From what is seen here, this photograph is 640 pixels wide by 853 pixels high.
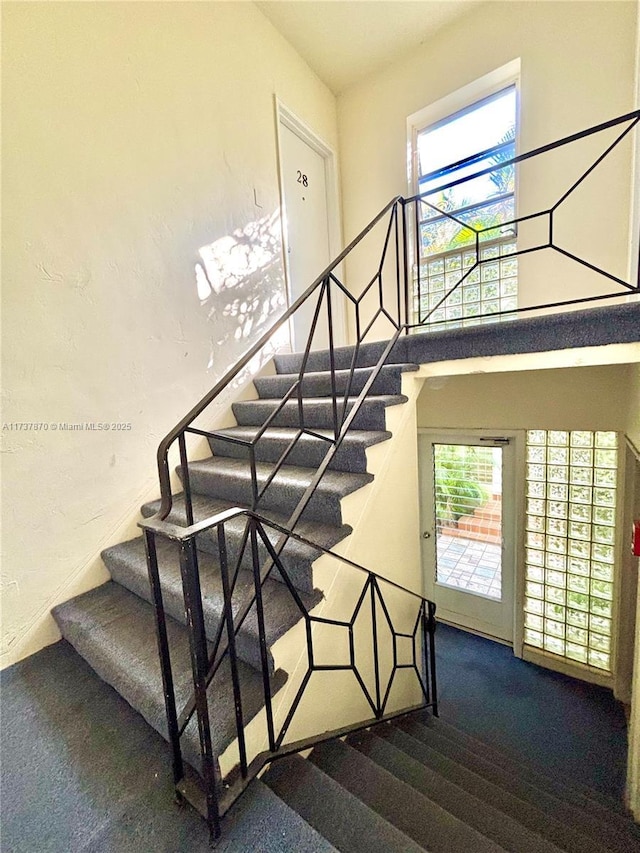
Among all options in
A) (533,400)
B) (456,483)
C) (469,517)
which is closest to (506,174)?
(533,400)

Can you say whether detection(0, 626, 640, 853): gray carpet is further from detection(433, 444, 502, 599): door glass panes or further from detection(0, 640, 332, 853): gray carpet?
detection(433, 444, 502, 599): door glass panes

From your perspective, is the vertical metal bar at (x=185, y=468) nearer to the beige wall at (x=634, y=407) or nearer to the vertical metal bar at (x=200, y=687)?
the vertical metal bar at (x=200, y=687)

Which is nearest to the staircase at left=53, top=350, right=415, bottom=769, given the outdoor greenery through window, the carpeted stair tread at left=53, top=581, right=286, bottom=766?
the carpeted stair tread at left=53, top=581, right=286, bottom=766

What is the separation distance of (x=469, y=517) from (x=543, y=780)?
1744 mm

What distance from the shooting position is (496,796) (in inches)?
62.9

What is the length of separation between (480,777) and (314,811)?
112cm

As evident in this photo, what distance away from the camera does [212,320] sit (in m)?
2.44

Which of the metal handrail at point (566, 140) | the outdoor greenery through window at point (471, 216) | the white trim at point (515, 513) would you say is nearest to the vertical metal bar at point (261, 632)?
the metal handrail at point (566, 140)

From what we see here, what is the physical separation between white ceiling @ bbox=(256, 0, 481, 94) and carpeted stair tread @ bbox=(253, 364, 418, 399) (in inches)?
110

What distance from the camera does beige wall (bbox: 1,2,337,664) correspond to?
1.58 meters

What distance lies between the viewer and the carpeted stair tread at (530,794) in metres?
1.57

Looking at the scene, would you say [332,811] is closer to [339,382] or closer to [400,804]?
[400,804]

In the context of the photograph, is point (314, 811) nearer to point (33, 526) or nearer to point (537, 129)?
point (33, 526)

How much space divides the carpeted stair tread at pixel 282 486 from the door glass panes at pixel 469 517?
1.92 metres
